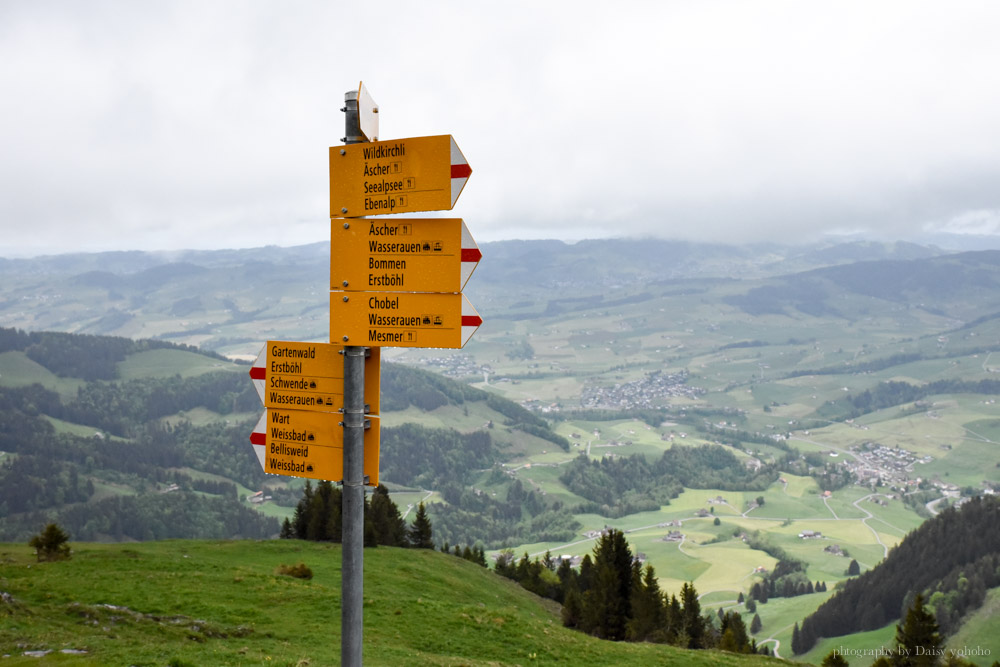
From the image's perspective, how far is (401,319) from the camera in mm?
6762

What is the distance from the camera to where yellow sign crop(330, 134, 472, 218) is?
21.7ft

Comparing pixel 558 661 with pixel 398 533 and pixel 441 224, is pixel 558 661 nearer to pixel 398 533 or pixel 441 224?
pixel 441 224

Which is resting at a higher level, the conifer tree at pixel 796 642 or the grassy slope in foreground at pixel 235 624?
the grassy slope in foreground at pixel 235 624

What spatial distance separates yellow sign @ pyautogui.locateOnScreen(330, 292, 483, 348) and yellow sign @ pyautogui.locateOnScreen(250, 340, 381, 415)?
0.79 ft

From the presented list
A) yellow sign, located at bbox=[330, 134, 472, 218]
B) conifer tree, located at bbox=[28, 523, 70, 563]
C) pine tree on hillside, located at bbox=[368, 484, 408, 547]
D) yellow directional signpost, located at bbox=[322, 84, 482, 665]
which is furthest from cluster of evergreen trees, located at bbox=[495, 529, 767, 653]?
yellow sign, located at bbox=[330, 134, 472, 218]

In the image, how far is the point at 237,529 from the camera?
175125mm

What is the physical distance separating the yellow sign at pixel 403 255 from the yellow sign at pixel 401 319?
0.11m

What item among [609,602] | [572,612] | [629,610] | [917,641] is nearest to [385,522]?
[572,612]

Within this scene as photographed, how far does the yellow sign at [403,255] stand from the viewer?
673cm

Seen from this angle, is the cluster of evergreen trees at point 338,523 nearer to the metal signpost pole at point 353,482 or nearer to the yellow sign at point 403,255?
the metal signpost pole at point 353,482

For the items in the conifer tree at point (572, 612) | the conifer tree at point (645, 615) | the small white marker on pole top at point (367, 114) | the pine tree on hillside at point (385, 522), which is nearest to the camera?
the small white marker on pole top at point (367, 114)

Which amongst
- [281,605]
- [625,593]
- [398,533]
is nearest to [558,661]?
[281,605]

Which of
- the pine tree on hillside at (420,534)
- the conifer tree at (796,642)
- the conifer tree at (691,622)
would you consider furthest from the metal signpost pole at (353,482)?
the conifer tree at (796,642)

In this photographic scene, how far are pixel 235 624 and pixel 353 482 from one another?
18.0 meters
